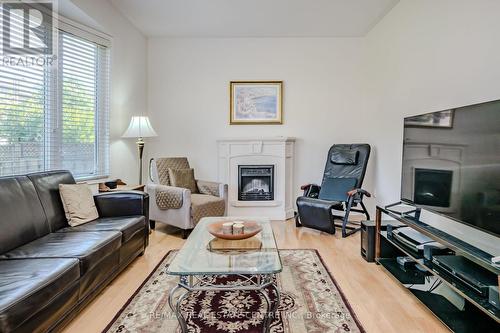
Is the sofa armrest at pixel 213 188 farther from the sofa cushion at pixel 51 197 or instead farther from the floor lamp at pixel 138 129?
the sofa cushion at pixel 51 197

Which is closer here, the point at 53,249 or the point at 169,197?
the point at 53,249

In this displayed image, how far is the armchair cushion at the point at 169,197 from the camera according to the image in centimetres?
362

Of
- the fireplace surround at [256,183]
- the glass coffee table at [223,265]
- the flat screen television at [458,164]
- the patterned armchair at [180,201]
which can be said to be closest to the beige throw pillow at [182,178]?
the patterned armchair at [180,201]

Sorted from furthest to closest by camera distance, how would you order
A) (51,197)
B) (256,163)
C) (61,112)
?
(256,163) → (61,112) → (51,197)

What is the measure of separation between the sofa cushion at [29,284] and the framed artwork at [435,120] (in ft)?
8.54

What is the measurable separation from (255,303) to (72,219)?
1.68 m

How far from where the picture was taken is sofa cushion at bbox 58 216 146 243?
251cm

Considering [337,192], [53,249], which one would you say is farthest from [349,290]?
[53,249]

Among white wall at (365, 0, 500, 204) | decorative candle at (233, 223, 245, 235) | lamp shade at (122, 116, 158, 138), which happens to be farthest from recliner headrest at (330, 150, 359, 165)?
lamp shade at (122, 116, 158, 138)

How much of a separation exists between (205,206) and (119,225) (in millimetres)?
1282

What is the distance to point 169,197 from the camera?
371 centimetres

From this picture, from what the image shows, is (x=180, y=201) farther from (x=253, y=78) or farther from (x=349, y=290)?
(x=253, y=78)

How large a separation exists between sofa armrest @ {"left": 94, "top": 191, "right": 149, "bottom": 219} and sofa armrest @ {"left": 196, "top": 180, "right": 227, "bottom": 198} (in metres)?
1.30

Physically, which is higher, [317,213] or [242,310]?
[317,213]
